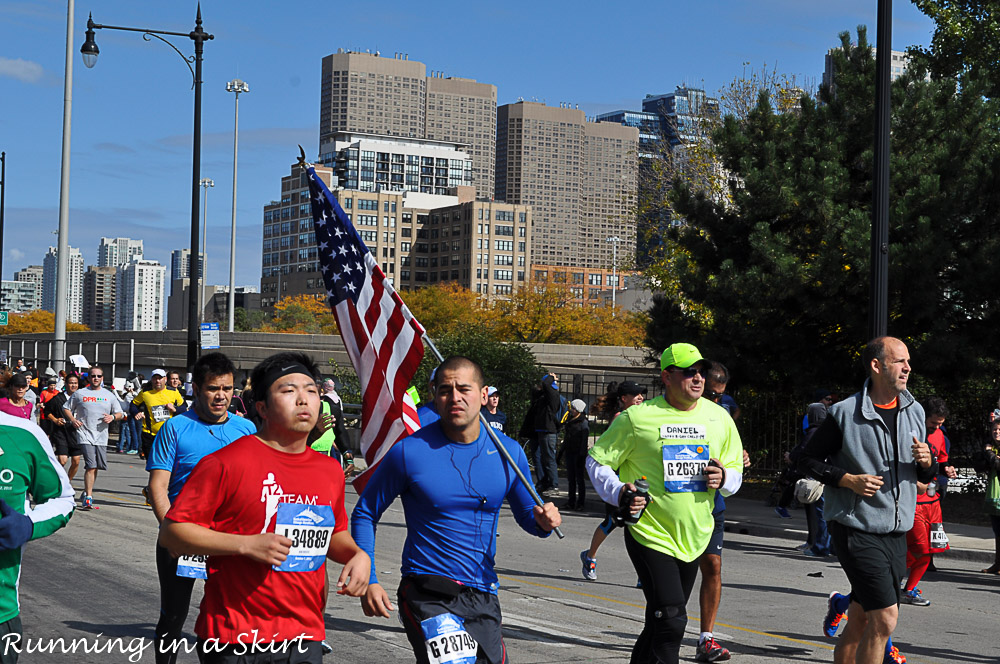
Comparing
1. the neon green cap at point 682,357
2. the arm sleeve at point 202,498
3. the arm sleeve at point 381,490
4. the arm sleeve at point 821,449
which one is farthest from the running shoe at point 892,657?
the arm sleeve at point 202,498

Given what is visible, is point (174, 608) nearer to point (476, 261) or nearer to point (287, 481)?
point (287, 481)

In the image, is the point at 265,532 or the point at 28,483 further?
the point at 28,483

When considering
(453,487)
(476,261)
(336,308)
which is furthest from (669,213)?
(476,261)

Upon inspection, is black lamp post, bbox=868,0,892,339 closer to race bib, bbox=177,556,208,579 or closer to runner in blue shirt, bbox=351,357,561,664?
race bib, bbox=177,556,208,579

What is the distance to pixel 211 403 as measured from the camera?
6535 mm

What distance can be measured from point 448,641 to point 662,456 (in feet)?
6.69

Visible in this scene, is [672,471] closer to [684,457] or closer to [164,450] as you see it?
[684,457]

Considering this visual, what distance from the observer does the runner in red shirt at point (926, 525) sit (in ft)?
30.6

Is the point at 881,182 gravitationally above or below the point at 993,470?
above

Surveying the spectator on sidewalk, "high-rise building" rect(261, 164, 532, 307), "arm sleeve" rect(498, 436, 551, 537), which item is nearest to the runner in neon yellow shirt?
"arm sleeve" rect(498, 436, 551, 537)

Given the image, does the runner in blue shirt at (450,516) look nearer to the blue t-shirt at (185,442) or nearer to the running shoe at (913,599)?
the blue t-shirt at (185,442)

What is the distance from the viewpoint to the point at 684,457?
20.5 feet

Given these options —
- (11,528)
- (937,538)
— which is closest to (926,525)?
(937,538)

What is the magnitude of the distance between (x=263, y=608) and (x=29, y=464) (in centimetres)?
137
